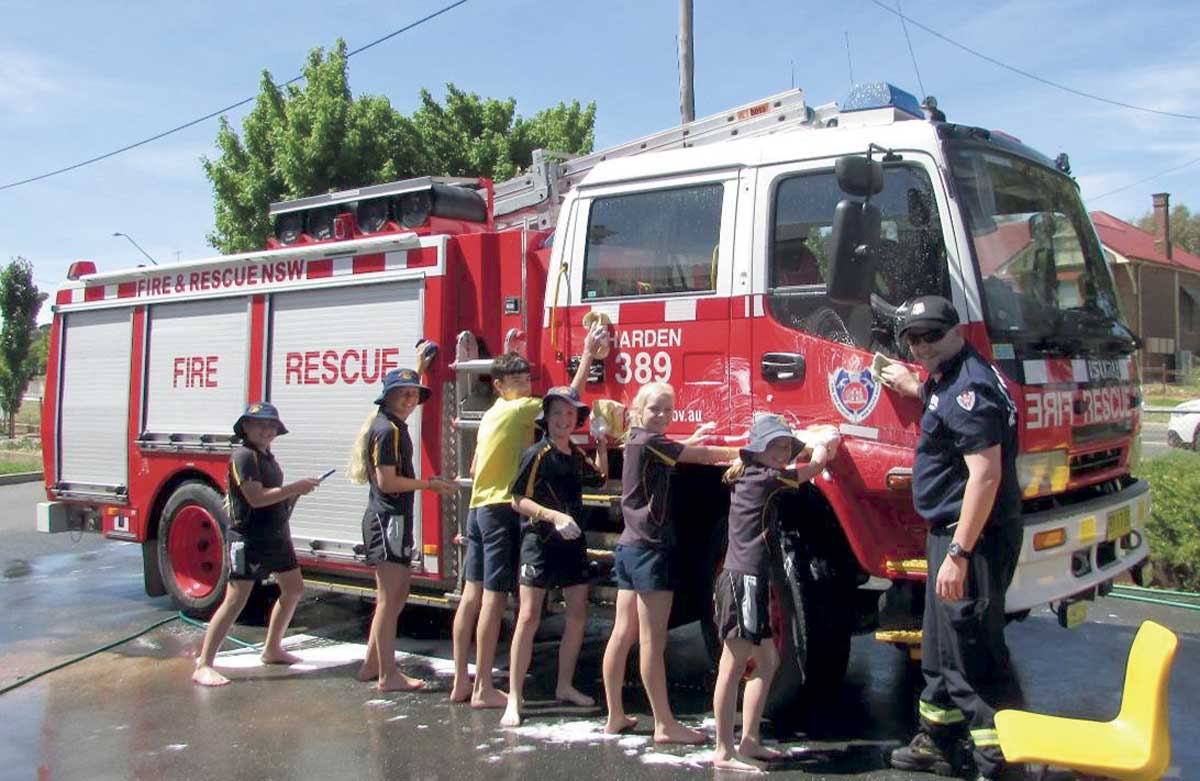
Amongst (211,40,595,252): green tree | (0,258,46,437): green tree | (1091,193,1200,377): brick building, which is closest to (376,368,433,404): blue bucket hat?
(211,40,595,252): green tree

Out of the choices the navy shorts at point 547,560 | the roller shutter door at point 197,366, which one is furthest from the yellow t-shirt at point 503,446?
the roller shutter door at point 197,366

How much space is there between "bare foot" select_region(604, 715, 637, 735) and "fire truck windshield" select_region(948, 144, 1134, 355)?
2.52 metres

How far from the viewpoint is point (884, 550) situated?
489cm

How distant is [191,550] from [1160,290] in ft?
135

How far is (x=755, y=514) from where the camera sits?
4.72 meters

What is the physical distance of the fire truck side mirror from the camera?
4.65 m

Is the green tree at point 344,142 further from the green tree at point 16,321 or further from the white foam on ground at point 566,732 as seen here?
the white foam on ground at point 566,732

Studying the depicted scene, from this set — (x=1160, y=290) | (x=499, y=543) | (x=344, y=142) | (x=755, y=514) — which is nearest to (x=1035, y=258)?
(x=755, y=514)

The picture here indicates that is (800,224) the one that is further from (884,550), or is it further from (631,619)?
(631,619)

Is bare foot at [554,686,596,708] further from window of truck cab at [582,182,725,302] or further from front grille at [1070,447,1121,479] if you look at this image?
front grille at [1070,447,1121,479]

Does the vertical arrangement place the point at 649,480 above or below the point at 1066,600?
above

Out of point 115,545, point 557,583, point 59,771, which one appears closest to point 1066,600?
point 557,583

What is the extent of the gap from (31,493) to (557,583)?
51.4 ft

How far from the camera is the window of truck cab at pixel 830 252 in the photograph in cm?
492
